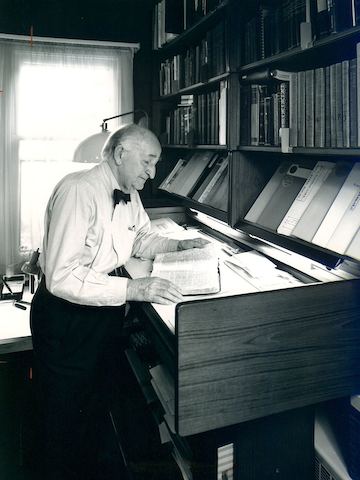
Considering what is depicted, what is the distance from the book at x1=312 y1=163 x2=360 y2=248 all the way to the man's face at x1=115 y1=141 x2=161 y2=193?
0.65m

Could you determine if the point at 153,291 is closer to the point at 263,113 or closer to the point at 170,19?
the point at 263,113

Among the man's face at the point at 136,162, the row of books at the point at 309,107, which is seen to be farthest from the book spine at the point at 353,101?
the man's face at the point at 136,162

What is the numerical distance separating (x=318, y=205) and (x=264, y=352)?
594mm

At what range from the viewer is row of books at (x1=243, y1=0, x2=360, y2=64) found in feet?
4.30

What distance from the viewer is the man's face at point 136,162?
1693 mm

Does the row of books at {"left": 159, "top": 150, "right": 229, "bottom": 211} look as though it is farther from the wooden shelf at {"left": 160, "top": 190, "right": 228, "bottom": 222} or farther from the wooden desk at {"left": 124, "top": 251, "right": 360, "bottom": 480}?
the wooden desk at {"left": 124, "top": 251, "right": 360, "bottom": 480}

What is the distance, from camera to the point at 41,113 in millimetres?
2994

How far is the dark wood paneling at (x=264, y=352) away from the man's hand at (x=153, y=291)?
273 millimetres

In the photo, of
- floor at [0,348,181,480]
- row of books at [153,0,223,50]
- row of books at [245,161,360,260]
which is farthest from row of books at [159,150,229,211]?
floor at [0,348,181,480]

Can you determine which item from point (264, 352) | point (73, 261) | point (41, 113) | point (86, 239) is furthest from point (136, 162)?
point (41, 113)

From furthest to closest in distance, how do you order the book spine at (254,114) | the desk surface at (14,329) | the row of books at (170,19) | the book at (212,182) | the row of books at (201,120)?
the row of books at (170,19)
the book at (212,182)
the row of books at (201,120)
the desk surface at (14,329)
the book spine at (254,114)

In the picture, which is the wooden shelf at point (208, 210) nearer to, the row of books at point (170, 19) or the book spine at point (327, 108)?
the book spine at point (327, 108)

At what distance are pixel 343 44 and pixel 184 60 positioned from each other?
1460 millimetres

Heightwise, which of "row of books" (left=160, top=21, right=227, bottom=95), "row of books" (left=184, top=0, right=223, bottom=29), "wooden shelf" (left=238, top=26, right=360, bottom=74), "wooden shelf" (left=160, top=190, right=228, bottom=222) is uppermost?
"row of books" (left=184, top=0, right=223, bottom=29)
